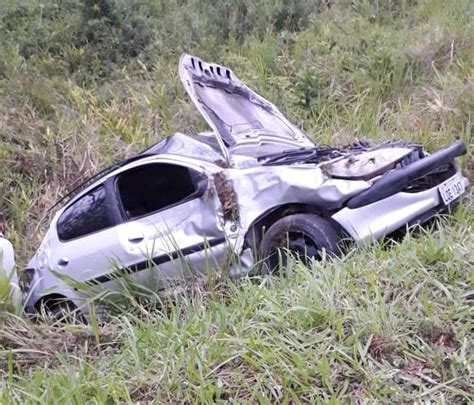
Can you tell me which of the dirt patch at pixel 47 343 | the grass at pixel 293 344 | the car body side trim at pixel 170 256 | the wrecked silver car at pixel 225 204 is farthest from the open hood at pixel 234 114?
the dirt patch at pixel 47 343

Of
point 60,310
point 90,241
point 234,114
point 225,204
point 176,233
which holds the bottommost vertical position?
point 60,310

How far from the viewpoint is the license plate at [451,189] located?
4371 millimetres

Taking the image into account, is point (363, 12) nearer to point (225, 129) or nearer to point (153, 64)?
point (153, 64)

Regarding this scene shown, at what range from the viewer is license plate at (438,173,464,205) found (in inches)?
172

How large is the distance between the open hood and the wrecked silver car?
0.02 m

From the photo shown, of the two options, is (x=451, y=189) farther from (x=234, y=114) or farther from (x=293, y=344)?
(x=293, y=344)

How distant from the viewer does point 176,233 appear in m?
4.61

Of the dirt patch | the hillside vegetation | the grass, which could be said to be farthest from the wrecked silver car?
the dirt patch

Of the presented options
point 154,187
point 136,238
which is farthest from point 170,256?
point 154,187

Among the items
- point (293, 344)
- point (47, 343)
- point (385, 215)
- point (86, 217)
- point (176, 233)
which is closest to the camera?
point (293, 344)

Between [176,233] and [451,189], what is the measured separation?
Answer: 6.30 feet

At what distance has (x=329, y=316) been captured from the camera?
3127mm

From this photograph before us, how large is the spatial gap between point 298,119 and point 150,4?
418 centimetres

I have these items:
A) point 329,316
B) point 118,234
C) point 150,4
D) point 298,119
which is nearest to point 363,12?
point 298,119
